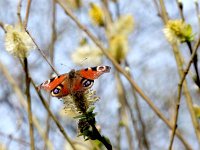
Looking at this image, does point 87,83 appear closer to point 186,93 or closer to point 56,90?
point 56,90

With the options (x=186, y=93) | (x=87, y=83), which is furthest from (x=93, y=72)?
(x=186, y=93)

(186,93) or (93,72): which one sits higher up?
(186,93)

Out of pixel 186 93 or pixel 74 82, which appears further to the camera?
pixel 186 93

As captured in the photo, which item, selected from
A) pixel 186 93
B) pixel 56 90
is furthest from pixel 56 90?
pixel 186 93

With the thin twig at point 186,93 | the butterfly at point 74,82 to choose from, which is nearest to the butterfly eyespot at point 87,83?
the butterfly at point 74,82

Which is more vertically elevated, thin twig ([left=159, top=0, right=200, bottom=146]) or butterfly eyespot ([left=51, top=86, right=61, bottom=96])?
thin twig ([left=159, top=0, right=200, bottom=146])

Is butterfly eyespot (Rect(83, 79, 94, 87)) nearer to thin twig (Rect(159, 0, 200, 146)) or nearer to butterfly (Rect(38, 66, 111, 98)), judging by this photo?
butterfly (Rect(38, 66, 111, 98))

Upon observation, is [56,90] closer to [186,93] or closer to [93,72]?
[93,72]

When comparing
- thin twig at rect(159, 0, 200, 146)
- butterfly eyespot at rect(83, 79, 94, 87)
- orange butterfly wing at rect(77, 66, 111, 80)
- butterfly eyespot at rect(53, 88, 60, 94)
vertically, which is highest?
thin twig at rect(159, 0, 200, 146)

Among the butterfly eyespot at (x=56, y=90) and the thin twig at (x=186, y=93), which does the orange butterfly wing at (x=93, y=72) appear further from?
the thin twig at (x=186, y=93)

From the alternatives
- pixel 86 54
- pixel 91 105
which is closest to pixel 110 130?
pixel 86 54

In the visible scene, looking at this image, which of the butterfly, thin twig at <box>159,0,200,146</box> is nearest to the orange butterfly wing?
the butterfly
